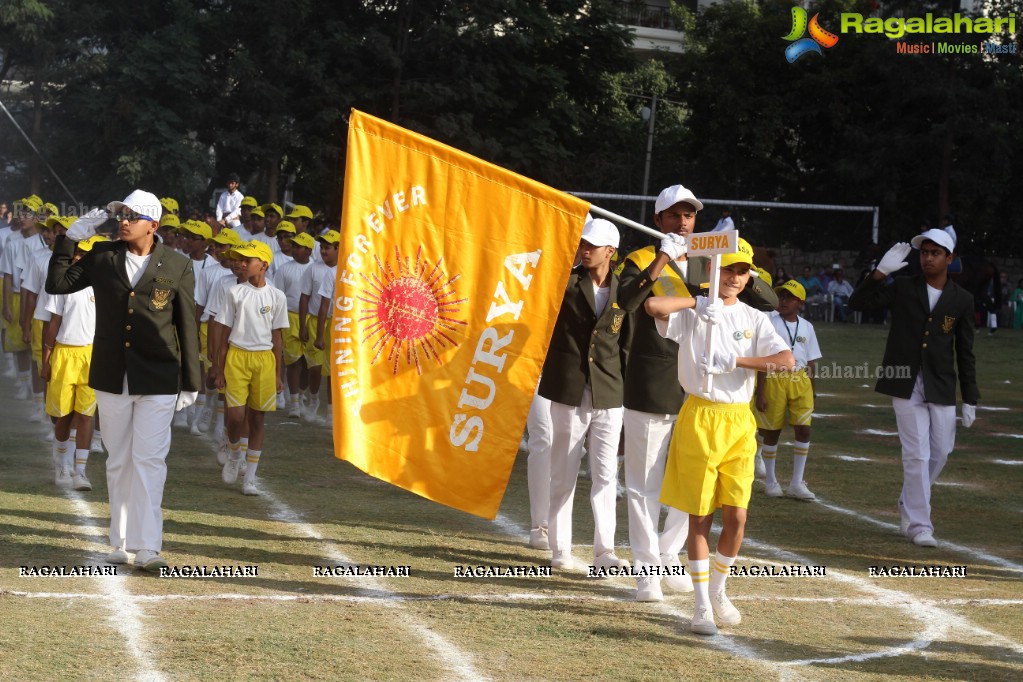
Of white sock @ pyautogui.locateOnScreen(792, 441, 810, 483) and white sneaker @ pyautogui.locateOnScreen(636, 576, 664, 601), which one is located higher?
white sock @ pyautogui.locateOnScreen(792, 441, 810, 483)

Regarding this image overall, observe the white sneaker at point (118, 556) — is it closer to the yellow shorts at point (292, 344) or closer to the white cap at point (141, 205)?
the white cap at point (141, 205)

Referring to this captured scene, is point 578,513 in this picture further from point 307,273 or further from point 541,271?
point 307,273

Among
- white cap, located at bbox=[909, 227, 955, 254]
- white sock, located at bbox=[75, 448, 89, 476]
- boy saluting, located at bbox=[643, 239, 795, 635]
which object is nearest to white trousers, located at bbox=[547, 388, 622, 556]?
boy saluting, located at bbox=[643, 239, 795, 635]

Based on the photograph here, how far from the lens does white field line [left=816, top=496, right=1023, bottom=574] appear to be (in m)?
9.34

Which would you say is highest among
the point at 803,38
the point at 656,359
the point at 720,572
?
the point at 803,38

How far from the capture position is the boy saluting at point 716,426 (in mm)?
7219

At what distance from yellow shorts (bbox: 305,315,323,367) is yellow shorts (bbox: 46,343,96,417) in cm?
415

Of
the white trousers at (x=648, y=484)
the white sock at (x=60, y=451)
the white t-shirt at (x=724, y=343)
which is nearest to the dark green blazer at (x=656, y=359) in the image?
the white trousers at (x=648, y=484)

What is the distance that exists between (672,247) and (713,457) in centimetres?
111

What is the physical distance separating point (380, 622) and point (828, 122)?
3425cm

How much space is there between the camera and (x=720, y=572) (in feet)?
24.1

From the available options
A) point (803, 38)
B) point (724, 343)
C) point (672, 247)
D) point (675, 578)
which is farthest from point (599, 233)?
point (803, 38)

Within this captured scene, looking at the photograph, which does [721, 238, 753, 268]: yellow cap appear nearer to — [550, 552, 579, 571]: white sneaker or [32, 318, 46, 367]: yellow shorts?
[550, 552, 579, 571]: white sneaker

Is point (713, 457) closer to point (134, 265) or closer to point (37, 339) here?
point (134, 265)
